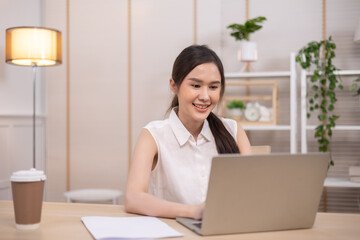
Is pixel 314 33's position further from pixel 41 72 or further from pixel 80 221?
pixel 80 221

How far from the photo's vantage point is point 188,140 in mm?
1675

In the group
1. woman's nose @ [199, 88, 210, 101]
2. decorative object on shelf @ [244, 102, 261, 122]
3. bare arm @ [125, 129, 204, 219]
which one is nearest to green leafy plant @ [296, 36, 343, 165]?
decorative object on shelf @ [244, 102, 261, 122]

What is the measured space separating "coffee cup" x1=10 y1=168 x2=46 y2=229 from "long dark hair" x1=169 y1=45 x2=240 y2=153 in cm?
76

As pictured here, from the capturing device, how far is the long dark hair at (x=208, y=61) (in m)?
1.63

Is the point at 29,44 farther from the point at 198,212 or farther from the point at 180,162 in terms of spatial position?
the point at 198,212

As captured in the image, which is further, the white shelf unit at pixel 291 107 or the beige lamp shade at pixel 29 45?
the white shelf unit at pixel 291 107

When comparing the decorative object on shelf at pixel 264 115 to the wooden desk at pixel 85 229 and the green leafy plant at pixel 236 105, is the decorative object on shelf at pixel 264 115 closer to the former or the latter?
the green leafy plant at pixel 236 105

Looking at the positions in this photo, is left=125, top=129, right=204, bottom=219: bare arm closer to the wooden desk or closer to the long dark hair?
the wooden desk

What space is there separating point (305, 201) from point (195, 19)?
9.28 ft

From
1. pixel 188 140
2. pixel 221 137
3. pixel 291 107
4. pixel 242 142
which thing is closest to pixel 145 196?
pixel 188 140

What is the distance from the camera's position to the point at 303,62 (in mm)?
3236

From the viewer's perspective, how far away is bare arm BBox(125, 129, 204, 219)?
1.22 metres

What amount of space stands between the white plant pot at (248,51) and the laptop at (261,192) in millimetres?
2404

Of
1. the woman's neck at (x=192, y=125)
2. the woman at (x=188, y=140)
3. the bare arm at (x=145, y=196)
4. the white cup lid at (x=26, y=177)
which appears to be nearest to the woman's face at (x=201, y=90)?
the woman at (x=188, y=140)
